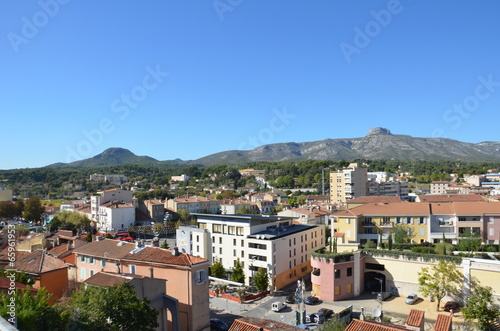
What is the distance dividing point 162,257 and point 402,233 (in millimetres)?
26271

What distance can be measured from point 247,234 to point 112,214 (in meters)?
45.9

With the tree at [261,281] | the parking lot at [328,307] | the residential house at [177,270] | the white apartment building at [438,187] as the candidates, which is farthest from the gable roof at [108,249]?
the white apartment building at [438,187]

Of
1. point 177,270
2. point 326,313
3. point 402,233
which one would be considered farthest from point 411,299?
point 177,270

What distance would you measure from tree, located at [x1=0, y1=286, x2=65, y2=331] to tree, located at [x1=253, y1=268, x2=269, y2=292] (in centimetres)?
2296

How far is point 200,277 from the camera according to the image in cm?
2352

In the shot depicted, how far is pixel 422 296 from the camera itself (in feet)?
100

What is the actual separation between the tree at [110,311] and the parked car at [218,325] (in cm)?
989

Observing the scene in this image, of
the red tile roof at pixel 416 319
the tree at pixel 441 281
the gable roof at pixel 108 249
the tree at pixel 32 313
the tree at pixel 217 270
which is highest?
the tree at pixel 32 313

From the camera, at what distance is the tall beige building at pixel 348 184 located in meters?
91.8

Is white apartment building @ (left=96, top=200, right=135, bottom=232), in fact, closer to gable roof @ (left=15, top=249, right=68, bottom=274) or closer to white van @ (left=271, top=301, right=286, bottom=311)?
gable roof @ (left=15, top=249, right=68, bottom=274)

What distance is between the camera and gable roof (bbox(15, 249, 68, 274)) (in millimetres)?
22578

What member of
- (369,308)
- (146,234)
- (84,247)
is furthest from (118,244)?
(146,234)

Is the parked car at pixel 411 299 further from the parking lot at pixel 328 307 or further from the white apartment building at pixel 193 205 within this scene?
the white apartment building at pixel 193 205

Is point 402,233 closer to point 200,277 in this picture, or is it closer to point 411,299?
point 411,299
